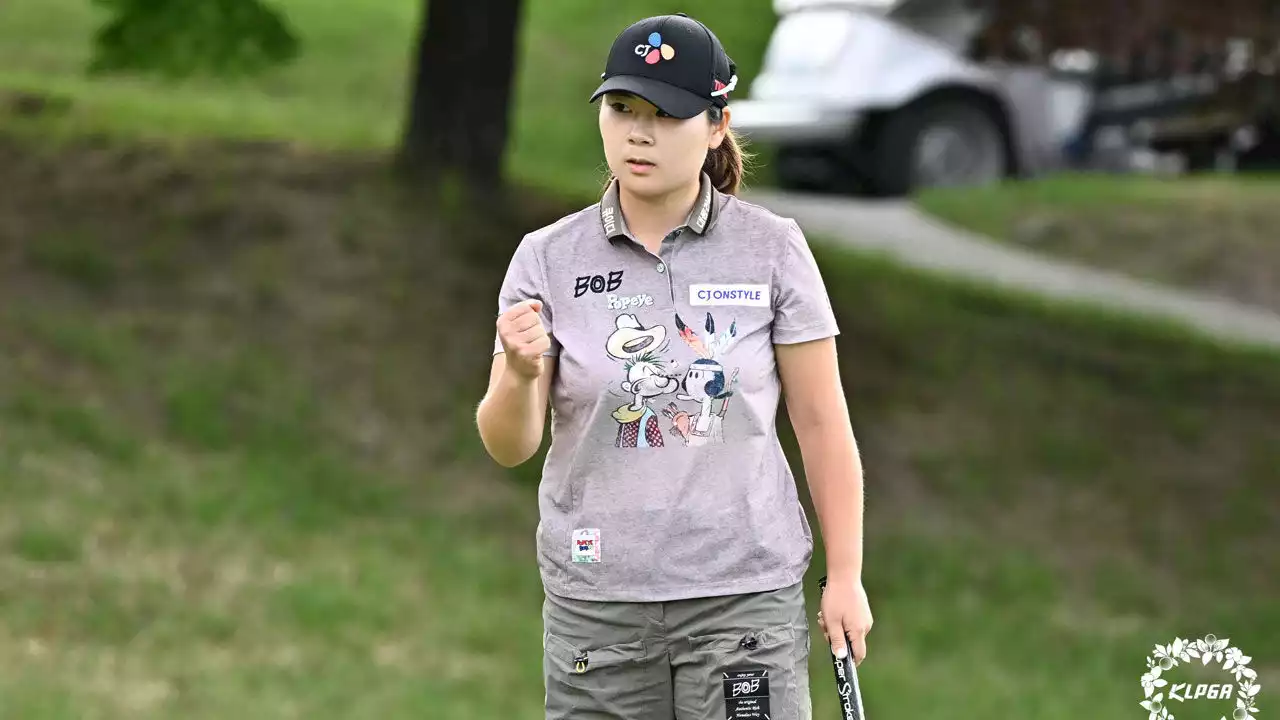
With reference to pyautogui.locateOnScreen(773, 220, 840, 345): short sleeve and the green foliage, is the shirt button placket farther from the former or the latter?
the green foliage

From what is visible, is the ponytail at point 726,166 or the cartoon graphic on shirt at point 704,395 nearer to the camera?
the cartoon graphic on shirt at point 704,395

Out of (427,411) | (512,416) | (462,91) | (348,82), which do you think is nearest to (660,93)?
(512,416)

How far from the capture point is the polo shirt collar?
316 centimetres

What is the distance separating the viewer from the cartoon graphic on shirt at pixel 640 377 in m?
3.06

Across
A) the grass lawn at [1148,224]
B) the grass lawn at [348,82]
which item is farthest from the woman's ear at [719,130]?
the grass lawn at [1148,224]

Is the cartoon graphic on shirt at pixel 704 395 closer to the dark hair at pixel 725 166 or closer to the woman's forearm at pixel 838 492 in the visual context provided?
the woman's forearm at pixel 838 492

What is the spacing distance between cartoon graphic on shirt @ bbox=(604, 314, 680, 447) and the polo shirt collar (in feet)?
0.56

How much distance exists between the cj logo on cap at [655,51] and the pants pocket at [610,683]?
99 centimetres

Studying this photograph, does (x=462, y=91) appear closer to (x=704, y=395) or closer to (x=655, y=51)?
(x=655, y=51)

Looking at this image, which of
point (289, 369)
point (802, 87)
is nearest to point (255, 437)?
point (289, 369)

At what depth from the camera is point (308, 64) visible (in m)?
16.8

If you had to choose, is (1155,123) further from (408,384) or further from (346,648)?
(346,648)

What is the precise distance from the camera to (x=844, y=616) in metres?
3.20

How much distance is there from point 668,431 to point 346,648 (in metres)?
4.44
